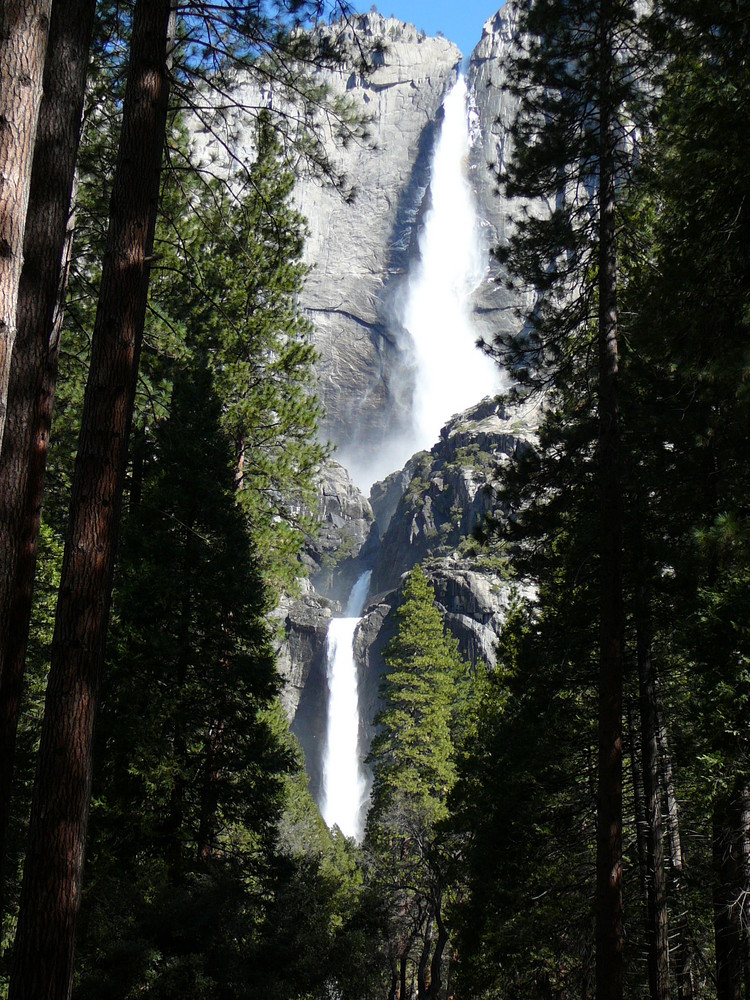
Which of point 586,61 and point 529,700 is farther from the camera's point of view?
point 529,700

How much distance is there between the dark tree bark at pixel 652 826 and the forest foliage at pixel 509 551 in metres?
0.04

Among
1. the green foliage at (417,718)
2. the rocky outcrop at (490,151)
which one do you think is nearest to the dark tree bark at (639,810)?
the green foliage at (417,718)

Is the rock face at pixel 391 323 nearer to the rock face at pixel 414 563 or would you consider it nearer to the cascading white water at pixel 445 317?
the rock face at pixel 414 563

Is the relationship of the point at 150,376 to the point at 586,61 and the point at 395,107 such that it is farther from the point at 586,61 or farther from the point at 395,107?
the point at 395,107

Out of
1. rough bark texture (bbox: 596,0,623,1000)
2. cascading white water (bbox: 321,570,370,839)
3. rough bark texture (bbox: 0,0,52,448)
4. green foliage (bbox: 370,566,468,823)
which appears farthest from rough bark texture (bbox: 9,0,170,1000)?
cascading white water (bbox: 321,570,370,839)

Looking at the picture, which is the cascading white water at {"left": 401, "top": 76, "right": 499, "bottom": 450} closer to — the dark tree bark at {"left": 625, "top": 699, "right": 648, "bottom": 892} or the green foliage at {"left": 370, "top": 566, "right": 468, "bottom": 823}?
the green foliage at {"left": 370, "top": 566, "right": 468, "bottom": 823}

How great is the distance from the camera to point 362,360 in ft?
410

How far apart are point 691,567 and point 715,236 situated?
9.08 feet

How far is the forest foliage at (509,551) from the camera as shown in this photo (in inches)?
221

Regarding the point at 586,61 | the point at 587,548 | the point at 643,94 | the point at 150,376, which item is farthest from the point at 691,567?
the point at 150,376

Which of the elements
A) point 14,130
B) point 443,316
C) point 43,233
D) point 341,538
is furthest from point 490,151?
point 14,130

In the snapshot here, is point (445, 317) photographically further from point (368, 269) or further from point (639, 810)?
point (639, 810)

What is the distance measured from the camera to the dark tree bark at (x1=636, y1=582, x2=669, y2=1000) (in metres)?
7.46

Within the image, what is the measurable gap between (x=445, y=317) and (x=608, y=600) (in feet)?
406
